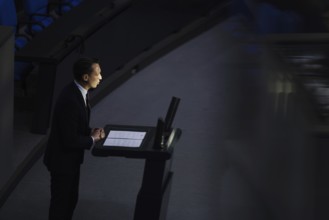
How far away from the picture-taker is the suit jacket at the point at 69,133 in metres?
4.18

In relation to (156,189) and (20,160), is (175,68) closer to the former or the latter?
(20,160)

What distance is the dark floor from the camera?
1.48 meters

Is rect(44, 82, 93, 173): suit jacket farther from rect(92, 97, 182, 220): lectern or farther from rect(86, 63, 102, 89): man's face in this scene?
rect(92, 97, 182, 220): lectern

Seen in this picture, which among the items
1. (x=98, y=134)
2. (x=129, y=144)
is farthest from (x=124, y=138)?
(x=98, y=134)

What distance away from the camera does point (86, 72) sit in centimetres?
425

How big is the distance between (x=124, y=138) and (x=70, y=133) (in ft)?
1.37

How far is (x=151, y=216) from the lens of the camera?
4.15m

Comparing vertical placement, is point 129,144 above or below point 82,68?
below

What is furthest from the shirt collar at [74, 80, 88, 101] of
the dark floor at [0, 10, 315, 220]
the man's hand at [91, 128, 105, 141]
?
the dark floor at [0, 10, 315, 220]

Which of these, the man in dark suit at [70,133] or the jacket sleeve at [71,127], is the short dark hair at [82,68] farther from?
the jacket sleeve at [71,127]

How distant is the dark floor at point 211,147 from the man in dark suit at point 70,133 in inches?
30.5

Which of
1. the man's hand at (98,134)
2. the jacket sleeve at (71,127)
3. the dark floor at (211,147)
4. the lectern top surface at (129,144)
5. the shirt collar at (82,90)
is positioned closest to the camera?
the dark floor at (211,147)

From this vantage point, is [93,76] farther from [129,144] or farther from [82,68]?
[129,144]

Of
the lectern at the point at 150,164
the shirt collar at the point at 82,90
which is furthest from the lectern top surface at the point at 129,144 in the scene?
the shirt collar at the point at 82,90
